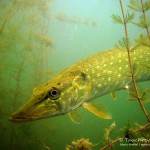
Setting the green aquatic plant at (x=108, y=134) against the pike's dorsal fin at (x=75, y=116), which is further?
the pike's dorsal fin at (x=75, y=116)

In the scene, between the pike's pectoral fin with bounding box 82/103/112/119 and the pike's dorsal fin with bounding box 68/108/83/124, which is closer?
the pike's pectoral fin with bounding box 82/103/112/119

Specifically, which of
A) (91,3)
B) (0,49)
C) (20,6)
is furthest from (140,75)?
(91,3)

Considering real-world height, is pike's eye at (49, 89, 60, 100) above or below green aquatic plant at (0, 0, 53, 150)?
below

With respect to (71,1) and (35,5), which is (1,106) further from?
(71,1)

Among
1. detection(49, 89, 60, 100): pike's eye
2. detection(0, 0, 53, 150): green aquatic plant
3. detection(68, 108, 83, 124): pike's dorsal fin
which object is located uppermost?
detection(0, 0, 53, 150): green aquatic plant

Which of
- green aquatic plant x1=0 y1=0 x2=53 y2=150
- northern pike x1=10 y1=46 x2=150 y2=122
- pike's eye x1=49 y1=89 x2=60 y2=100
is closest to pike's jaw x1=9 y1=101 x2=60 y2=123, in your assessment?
northern pike x1=10 y1=46 x2=150 y2=122

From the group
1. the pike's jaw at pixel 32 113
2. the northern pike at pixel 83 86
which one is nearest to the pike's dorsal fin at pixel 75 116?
the northern pike at pixel 83 86

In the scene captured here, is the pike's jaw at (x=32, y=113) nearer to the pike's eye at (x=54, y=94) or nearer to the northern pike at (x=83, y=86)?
the northern pike at (x=83, y=86)

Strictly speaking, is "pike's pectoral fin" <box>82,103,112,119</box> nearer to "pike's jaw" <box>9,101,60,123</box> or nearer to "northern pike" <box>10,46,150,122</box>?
"northern pike" <box>10,46,150,122</box>
